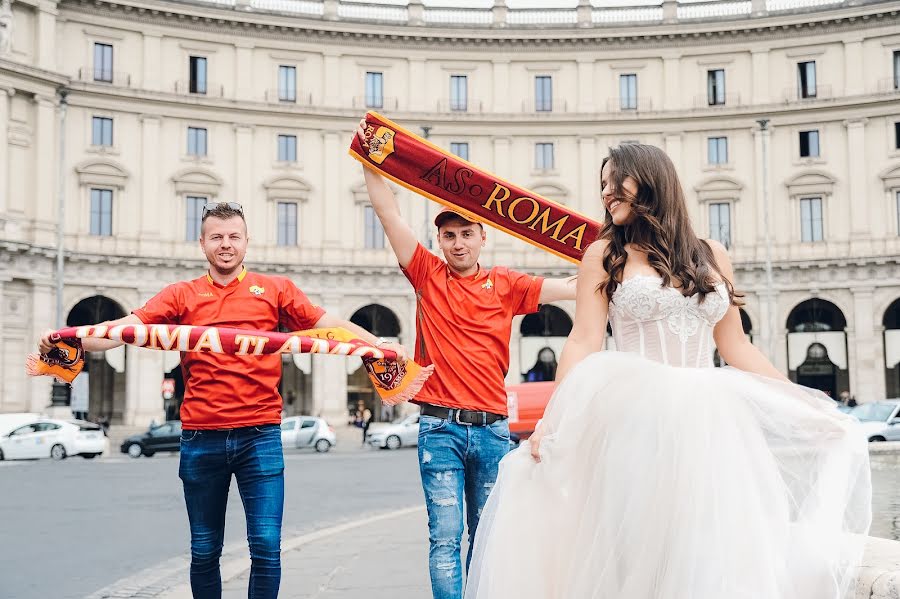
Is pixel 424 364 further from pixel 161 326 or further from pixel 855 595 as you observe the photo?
pixel 855 595

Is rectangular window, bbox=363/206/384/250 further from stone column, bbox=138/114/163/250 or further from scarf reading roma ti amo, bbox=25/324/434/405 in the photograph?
scarf reading roma ti amo, bbox=25/324/434/405

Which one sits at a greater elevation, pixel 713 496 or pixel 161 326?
pixel 161 326

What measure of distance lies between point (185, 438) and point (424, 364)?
1200mm

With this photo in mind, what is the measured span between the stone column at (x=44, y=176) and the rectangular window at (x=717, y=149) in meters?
29.4

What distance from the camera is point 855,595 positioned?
341 centimetres

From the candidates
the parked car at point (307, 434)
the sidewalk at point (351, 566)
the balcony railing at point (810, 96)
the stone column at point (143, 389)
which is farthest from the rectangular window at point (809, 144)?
the sidewalk at point (351, 566)

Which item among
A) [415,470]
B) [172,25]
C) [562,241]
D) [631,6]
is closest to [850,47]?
[631,6]

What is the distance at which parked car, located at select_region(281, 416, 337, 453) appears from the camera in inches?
1247

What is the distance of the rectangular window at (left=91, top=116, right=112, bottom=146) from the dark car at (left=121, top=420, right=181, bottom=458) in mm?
18172

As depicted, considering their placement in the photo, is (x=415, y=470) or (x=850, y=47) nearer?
(x=415, y=470)

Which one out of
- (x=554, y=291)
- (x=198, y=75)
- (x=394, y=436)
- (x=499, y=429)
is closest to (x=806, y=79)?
(x=394, y=436)

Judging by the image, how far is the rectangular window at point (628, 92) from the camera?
158 feet

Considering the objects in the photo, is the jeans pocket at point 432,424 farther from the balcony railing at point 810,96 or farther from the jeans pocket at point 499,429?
the balcony railing at point 810,96

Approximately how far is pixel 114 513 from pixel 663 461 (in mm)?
10990
